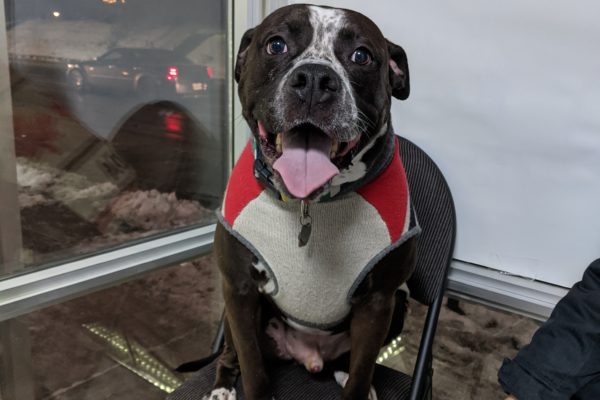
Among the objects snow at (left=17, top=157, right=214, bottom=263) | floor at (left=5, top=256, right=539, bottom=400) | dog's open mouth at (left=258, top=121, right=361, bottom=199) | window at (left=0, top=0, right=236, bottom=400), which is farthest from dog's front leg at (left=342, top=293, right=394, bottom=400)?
snow at (left=17, top=157, right=214, bottom=263)

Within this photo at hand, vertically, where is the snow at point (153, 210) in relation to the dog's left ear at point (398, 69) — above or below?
below

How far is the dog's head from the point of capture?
2.92 feet

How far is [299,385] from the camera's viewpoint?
4.06 feet

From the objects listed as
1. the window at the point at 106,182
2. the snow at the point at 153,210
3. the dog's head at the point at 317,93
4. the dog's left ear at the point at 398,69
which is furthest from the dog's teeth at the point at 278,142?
the snow at the point at 153,210

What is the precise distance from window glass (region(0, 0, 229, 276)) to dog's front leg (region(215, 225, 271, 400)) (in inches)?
27.6

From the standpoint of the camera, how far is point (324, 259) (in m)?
1.05

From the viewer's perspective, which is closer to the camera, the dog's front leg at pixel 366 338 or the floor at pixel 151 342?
the dog's front leg at pixel 366 338

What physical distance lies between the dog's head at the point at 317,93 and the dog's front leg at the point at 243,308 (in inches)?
8.1

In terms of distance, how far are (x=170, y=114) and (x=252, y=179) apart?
1004 millimetres

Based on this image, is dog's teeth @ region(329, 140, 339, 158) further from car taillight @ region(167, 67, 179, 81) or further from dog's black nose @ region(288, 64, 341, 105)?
car taillight @ region(167, 67, 179, 81)

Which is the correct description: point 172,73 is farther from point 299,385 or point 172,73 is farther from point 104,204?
point 299,385

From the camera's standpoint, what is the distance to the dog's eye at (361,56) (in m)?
1.02

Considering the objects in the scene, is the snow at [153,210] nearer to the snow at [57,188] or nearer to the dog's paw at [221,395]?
the snow at [57,188]

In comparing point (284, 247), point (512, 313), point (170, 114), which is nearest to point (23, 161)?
point (170, 114)
